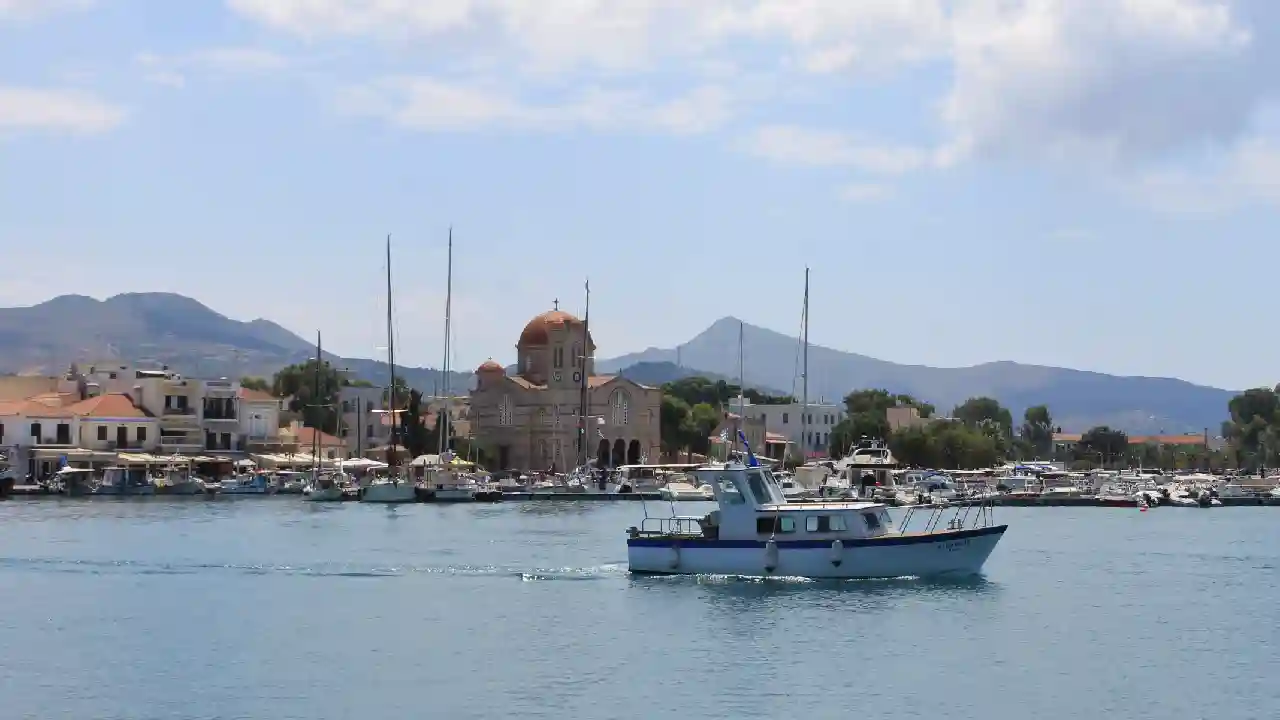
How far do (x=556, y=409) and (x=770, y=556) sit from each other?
106 m

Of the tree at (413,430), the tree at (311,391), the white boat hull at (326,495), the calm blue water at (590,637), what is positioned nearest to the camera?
the calm blue water at (590,637)

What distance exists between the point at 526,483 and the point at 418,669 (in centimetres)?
9500

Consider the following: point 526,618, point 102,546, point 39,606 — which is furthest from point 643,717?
point 102,546

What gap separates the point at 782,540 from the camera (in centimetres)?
5369

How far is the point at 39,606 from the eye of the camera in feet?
169

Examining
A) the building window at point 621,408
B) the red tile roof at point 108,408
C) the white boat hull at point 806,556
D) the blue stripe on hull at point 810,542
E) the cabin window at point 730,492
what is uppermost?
the building window at point 621,408

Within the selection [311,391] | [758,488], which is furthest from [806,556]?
[311,391]

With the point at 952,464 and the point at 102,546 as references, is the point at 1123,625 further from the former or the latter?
the point at 952,464

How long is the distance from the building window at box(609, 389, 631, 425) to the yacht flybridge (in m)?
106

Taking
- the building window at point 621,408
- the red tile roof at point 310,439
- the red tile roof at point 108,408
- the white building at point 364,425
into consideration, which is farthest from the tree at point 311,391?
the red tile roof at point 108,408

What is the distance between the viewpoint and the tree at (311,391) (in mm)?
166875

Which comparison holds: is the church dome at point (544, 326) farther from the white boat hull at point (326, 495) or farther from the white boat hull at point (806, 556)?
the white boat hull at point (806, 556)

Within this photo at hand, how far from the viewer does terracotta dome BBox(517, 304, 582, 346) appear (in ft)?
534

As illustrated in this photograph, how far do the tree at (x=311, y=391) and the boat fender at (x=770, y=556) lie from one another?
362 feet
